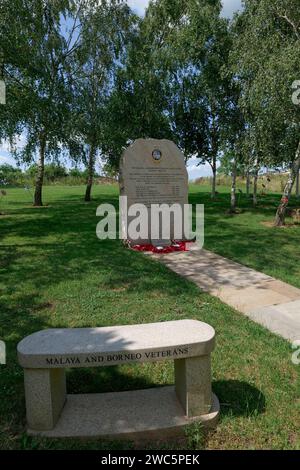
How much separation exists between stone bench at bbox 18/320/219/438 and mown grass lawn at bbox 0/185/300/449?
138mm

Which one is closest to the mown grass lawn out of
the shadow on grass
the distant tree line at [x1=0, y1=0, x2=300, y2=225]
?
the shadow on grass

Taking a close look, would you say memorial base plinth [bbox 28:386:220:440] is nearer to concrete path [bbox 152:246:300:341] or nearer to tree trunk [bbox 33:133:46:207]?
concrete path [bbox 152:246:300:341]

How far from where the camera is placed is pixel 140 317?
195 inches

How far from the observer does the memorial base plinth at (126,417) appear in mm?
2809

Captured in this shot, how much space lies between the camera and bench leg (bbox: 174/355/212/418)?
2961mm

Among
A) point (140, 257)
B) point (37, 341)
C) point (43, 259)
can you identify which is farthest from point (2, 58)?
point (37, 341)

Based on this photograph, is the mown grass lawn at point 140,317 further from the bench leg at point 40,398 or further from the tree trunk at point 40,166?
the tree trunk at point 40,166

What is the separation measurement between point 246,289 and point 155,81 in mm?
17299

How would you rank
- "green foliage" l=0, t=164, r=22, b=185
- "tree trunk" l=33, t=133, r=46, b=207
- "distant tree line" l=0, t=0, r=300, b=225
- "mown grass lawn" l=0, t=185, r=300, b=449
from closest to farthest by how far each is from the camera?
1. "mown grass lawn" l=0, t=185, r=300, b=449
2. "distant tree line" l=0, t=0, r=300, b=225
3. "tree trunk" l=33, t=133, r=46, b=207
4. "green foliage" l=0, t=164, r=22, b=185

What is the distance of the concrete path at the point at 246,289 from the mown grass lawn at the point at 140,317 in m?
0.28

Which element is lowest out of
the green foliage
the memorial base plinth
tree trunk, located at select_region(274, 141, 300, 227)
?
the memorial base plinth

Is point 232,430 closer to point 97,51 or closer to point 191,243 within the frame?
point 191,243

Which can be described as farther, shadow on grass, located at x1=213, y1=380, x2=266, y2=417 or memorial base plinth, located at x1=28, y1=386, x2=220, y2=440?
shadow on grass, located at x1=213, y1=380, x2=266, y2=417

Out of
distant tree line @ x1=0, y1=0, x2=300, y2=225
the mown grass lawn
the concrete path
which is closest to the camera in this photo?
the mown grass lawn
